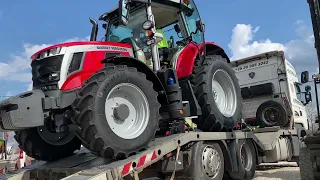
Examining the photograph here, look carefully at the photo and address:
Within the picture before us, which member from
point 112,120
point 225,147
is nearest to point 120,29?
point 112,120

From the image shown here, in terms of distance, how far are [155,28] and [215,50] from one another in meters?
1.69

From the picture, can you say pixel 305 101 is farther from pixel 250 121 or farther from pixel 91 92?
pixel 91 92

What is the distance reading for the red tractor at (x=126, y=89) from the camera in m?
4.36

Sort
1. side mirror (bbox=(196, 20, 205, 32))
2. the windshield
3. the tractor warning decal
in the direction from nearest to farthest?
the windshield
side mirror (bbox=(196, 20, 205, 32))
the tractor warning decal

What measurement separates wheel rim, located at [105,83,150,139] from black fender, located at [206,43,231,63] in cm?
260

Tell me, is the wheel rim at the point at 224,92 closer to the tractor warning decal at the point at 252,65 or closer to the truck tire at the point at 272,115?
the truck tire at the point at 272,115

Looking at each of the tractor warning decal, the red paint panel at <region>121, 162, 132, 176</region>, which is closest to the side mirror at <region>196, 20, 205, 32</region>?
the red paint panel at <region>121, 162, 132, 176</region>

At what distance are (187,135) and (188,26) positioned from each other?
250 cm

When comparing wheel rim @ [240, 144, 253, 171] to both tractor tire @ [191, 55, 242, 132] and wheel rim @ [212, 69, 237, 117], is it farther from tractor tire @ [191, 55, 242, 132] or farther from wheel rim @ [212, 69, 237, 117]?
wheel rim @ [212, 69, 237, 117]

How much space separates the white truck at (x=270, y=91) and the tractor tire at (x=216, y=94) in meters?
3.48

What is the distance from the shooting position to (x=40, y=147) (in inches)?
221

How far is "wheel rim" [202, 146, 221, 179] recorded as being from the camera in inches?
221

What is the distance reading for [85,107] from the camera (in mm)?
4277

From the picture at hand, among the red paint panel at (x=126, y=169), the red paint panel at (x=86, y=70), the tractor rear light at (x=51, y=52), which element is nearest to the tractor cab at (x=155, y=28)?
the red paint panel at (x=86, y=70)
